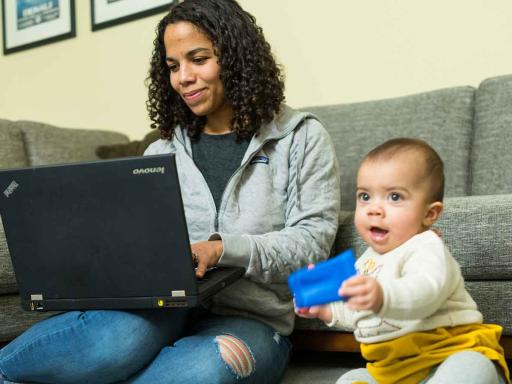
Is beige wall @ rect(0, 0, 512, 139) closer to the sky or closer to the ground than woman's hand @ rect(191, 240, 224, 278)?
closer to the sky

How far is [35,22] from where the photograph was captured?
9.08 feet

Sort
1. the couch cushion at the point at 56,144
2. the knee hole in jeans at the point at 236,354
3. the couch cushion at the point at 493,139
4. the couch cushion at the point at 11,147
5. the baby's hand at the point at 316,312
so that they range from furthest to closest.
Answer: the couch cushion at the point at 56,144
the couch cushion at the point at 11,147
the couch cushion at the point at 493,139
the knee hole in jeans at the point at 236,354
the baby's hand at the point at 316,312

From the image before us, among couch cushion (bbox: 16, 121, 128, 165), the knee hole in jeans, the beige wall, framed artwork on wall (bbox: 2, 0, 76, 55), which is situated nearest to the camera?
the knee hole in jeans

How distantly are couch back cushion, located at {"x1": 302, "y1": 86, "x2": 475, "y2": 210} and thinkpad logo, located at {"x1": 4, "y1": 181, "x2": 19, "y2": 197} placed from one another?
101cm

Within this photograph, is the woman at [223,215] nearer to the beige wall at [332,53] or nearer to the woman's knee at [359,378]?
the woman's knee at [359,378]

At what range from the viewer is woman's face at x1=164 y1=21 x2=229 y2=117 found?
A: 1.27 meters

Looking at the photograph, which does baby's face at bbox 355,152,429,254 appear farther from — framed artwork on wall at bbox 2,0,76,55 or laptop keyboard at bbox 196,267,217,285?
framed artwork on wall at bbox 2,0,76,55

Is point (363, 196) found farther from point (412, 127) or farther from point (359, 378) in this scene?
point (412, 127)

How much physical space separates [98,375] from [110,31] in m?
1.83

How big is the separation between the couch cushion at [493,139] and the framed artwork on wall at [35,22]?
1.82 m

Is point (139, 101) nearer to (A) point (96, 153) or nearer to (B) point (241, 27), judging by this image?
(A) point (96, 153)

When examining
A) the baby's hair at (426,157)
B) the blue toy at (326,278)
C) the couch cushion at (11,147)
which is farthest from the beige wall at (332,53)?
the blue toy at (326,278)

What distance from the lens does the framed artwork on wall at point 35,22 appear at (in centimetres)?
267

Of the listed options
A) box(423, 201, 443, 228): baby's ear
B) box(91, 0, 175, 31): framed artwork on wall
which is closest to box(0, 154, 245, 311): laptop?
box(423, 201, 443, 228): baby's ear
